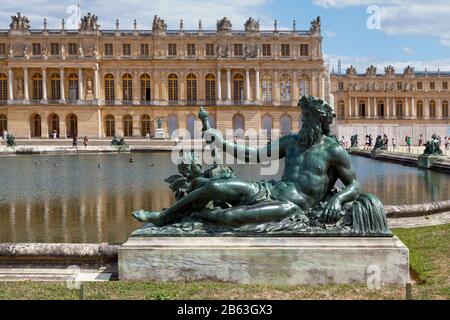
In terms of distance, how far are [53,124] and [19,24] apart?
1134cm

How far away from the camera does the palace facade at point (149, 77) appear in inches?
2635

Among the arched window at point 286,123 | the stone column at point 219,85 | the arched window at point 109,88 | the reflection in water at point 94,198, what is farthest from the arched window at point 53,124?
the reflection in water at point 94,198

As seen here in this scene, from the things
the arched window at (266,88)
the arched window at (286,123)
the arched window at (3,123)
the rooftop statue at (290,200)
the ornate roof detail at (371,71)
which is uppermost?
the ornate roof detail at (371,71)

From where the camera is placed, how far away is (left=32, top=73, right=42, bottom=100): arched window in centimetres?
6789

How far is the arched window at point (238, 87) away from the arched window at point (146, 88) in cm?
959

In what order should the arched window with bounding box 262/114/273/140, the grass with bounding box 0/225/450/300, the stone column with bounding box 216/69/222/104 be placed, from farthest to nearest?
the arched window with bounding box 262/114/273/140
the stone column with bounding box 216/69/222/104
the grass with bounding box 0/225/450/300

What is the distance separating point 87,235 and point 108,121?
6012 cm

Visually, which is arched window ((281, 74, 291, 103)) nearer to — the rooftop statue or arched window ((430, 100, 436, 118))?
arched window ((430, 100, 436, 118))

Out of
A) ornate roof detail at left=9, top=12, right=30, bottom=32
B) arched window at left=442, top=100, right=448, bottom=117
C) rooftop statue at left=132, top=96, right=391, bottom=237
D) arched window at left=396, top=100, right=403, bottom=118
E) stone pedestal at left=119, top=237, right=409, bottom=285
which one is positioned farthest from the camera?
arched window at left=442, top=100, right=448, bottom=117

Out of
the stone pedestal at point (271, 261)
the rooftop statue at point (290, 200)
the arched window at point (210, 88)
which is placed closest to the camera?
the stone pedestal at point (271, 261)

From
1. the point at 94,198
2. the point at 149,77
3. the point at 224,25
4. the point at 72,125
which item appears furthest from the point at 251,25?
the point at 94,198

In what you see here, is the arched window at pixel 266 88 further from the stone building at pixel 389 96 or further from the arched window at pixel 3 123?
the arched window at pixel 3 123

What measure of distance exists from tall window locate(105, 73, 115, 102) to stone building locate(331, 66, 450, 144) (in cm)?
3521

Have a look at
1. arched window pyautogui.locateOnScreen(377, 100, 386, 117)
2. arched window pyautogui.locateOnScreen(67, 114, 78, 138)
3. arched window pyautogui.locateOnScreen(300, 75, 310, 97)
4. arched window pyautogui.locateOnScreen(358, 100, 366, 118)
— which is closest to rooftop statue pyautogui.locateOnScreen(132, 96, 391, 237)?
arched window pyautogui.locateOnScreen(67, 114, 78, 138)
